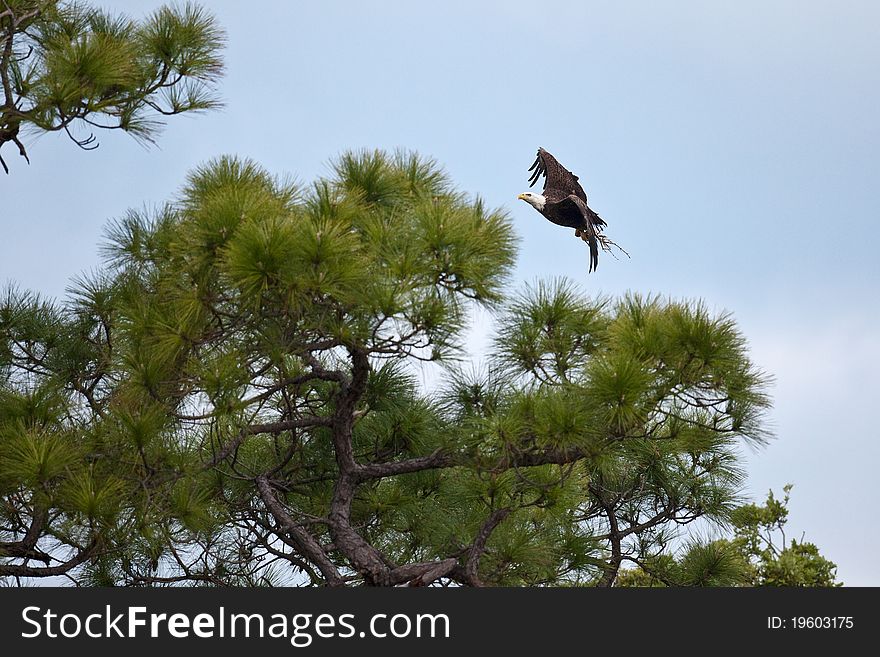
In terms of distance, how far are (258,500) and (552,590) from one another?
1.47 meters

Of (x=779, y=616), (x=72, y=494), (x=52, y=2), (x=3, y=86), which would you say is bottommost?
(x=779, y=616)

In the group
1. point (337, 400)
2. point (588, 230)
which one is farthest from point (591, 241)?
point (337, 400)

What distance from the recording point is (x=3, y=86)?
3355 mm

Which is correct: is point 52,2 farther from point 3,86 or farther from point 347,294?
point 347,294

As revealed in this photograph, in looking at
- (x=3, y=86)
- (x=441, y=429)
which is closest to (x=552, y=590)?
(x=441, y=429)

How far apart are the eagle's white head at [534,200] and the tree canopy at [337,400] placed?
289mm

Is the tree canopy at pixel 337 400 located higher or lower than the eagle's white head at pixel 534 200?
lower

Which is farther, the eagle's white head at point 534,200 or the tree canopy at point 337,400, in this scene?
the eagle's white head at point 534,200

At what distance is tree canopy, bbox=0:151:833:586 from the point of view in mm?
2725

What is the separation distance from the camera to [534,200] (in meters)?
3.43

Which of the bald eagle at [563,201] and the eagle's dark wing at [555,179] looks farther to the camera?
the eagle's dark wing at [555,179]

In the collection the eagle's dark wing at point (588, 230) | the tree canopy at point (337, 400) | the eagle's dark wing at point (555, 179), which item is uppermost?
the eagle's dark wing at point (555, 179)

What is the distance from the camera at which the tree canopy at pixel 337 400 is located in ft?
8.94

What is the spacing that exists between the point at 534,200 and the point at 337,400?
920 millimetres
